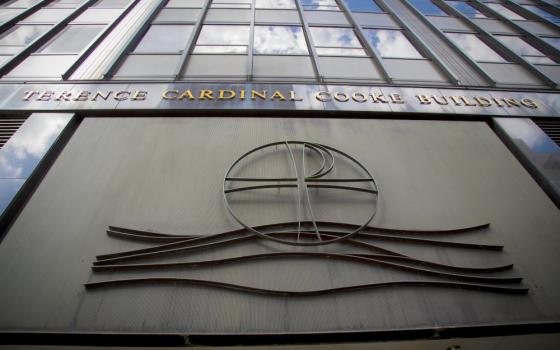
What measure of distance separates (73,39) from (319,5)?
10017mm

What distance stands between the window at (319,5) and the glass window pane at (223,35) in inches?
141

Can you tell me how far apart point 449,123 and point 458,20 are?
29.0 ft

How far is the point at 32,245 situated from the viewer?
4750 mm

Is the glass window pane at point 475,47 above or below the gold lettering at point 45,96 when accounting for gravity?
above

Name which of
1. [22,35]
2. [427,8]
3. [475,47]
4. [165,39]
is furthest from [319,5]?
[22,35]

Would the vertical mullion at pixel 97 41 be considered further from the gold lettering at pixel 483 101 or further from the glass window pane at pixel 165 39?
the gold lettering at pixel 483 101

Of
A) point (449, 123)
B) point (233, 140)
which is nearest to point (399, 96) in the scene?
point (449, 123)

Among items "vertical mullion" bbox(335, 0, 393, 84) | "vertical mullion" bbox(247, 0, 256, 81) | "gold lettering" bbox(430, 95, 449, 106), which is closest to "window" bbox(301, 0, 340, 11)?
"vertical mullion" bbox(335, 0, 393, 84)

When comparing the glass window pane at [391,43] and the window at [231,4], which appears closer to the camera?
the glass window pane at [391,43]

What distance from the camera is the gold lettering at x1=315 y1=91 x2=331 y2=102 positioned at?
25.0 feet

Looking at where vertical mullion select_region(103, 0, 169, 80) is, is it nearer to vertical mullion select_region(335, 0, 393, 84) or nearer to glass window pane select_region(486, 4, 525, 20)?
vertical mullion select_region(335, 0, 393, 84)

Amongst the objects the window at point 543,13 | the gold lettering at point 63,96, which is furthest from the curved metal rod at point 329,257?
the window at point 543,13

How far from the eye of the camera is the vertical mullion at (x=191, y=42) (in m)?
8.68

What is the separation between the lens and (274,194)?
222 inches
